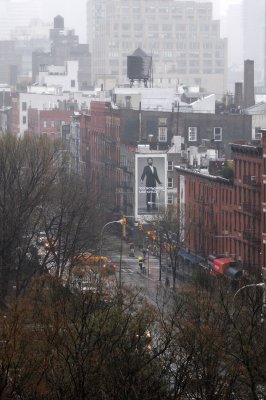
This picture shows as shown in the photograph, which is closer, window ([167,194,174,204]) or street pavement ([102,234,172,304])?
street pavement ([102,234,172,304])

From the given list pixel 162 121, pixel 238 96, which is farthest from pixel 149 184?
pixel 238 96

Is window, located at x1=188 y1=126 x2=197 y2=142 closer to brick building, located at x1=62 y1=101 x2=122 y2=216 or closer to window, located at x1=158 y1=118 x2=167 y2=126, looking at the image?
window, located at x1=158 y1=118 x2=167 y2=126

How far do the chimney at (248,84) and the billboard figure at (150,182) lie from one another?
3010 cm

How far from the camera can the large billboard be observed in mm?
119312

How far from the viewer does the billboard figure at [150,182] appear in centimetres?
11956

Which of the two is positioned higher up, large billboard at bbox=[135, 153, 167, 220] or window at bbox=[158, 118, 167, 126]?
window at bbox=[158, 118, 167, 126]

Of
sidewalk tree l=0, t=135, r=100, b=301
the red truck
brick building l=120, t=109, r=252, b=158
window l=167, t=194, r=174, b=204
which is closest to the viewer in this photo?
sidewalk tree l=0, t=135, r=100, b=301

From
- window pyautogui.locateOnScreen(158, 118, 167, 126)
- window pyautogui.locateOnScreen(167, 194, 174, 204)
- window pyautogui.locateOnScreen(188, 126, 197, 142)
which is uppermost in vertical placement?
window pyautogui.locateOnScreen(158, 118, 167, 126)

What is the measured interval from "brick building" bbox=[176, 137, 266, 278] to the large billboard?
1141 cm

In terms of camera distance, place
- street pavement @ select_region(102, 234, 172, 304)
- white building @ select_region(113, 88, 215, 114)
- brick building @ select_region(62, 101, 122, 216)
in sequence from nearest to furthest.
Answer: street pavement @ select_region(102, 234, 172, 304), brick building @ select_region(62, 101, 122, 216), white building @ select_region(113, 88, 215, 114)

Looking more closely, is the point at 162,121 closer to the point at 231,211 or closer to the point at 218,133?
the point at 218,133

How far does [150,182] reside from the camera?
11994 cm

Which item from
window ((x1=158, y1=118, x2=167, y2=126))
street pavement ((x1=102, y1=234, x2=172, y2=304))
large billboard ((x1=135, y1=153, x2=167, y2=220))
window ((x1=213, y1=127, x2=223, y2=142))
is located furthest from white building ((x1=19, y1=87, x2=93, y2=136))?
street pavement ((x1=102, y1=234, x2=172, y2=304))

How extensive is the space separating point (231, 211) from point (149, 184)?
25.5 m
